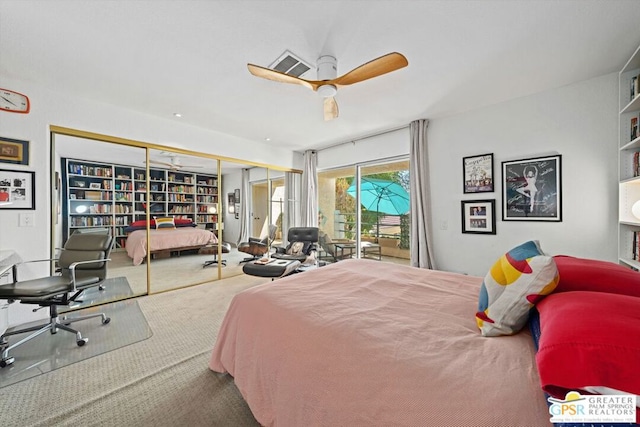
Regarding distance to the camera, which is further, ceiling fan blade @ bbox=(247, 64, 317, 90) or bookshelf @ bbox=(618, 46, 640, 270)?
bookshelf @ bbox=(618, 46, 640, 270)

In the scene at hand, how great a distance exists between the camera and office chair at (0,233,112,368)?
79.1 inches

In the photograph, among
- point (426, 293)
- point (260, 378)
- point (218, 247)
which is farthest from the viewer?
point (218, 247)

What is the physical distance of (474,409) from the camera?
72 centimetres

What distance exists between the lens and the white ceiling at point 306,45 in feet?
5.39

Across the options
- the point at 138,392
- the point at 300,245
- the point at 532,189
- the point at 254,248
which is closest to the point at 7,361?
the point at 138,392

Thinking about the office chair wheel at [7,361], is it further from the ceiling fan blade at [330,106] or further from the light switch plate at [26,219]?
the ceiling fan blade at [330,106]

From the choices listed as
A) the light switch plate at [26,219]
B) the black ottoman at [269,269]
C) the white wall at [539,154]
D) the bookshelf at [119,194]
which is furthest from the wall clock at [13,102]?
the white wall at [539,154]

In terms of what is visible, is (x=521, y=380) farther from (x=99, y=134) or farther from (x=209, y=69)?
(x=99, y=134)

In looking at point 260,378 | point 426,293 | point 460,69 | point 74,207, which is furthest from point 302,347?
point 74,207

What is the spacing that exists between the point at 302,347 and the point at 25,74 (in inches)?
143

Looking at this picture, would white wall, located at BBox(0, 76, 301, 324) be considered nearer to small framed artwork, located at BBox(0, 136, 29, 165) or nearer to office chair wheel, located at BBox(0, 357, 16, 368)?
small framed artwork, located at BBox(0, 136, 29, 165)

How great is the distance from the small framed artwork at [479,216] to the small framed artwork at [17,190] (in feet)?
16.3

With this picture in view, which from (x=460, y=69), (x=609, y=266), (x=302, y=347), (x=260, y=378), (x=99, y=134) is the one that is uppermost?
(x=460, y=69)

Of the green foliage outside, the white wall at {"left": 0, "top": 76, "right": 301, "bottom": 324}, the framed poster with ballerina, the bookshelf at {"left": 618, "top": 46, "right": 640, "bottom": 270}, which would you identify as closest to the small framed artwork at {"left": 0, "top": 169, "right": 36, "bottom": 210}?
the white wall at {"left": 0, "top": 76, "right": 301, "bottom": 324}
